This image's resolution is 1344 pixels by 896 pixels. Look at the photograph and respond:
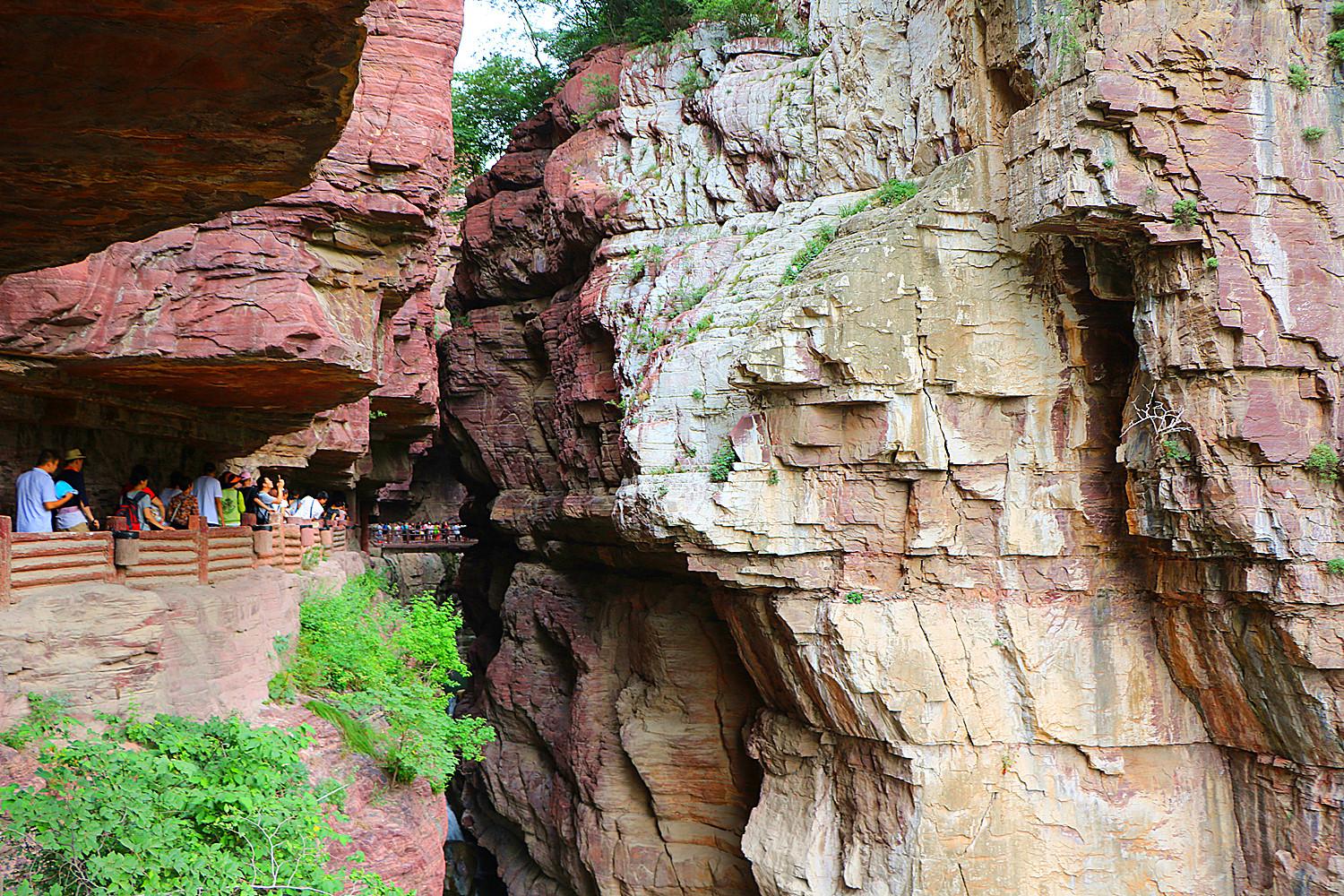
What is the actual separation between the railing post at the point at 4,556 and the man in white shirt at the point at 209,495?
4.22 m

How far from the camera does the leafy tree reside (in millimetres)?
28000

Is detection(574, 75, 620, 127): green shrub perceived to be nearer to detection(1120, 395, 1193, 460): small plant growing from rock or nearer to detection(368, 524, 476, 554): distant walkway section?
detection(1120, 395, 1193, 460): small plant growing from rock

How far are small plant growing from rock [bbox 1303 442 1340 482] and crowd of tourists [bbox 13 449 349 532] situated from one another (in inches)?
532

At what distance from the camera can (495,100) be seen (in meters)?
28.5

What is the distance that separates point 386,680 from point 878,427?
7.88m

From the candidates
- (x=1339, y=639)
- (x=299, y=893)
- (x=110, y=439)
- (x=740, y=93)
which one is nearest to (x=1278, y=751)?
(x=1339, y=639)

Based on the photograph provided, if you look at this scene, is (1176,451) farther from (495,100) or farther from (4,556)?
(495,100)

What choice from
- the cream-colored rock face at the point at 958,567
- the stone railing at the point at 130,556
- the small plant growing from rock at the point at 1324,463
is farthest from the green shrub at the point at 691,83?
the small plant growing from rock at the point at 1324,463

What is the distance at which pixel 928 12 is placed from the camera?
17297mm

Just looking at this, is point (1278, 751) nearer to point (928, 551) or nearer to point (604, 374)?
point (928, 551)

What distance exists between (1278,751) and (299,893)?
1282cm

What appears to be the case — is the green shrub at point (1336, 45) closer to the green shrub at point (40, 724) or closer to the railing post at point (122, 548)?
the railing post at point (122, 548)

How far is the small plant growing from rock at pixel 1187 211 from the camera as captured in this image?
42.0 ft

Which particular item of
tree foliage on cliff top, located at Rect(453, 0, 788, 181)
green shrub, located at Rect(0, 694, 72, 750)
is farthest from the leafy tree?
green shrub, located at Rect(0, 694, 72, 750)
